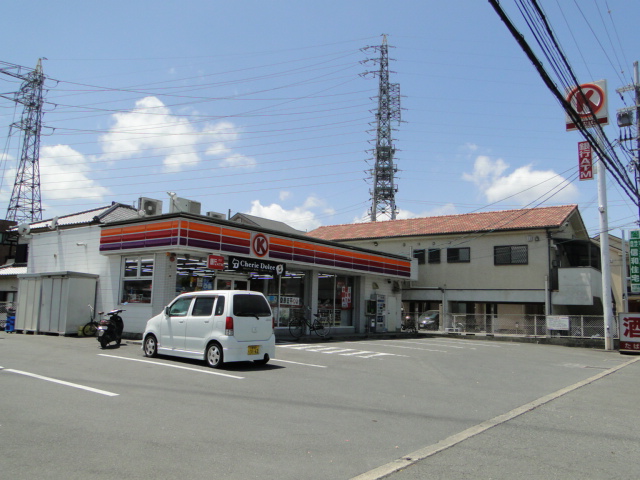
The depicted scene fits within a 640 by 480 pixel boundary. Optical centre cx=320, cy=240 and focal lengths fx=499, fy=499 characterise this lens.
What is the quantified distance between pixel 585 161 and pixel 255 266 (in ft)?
54.7

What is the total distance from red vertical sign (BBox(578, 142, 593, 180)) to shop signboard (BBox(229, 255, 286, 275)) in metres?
15.2

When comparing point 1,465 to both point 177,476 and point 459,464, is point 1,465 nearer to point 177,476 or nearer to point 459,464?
point 177,476

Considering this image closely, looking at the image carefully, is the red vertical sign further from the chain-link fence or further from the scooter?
the scooter

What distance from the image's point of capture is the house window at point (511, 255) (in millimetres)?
30906

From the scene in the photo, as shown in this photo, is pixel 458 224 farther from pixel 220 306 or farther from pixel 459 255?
pixel 220 306

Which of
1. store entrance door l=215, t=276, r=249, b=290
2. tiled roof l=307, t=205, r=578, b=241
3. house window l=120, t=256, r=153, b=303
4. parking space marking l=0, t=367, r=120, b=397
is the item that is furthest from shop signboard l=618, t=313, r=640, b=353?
parking space marking l=0, t=367, r=120, b=397

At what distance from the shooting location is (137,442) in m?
5.53

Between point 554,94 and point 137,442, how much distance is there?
30.1 feet

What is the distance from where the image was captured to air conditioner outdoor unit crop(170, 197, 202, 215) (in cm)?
2003

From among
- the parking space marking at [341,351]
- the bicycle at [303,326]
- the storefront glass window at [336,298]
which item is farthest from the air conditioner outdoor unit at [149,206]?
the parking space marking at [341,351]

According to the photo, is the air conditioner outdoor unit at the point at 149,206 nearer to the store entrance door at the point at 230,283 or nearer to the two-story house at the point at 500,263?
the store entrance door at the point at 230,283

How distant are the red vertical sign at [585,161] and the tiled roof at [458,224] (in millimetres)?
5995

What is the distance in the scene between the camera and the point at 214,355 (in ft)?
36.9

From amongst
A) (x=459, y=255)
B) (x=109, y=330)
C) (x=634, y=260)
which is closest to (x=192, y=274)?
(x=109, y=330)
